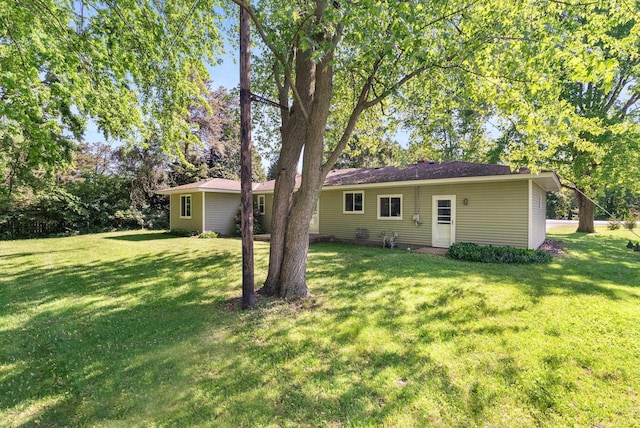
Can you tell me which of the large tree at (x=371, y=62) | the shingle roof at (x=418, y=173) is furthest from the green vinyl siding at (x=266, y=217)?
the large tree at (x=371, y=62)

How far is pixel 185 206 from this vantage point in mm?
17266

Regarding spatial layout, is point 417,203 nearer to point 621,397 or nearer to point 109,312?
point 621,397

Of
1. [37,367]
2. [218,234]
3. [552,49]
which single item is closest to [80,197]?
[218,234]

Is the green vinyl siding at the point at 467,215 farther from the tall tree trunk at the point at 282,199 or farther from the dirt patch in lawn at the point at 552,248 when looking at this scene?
the tall tree trunk at the point at 282,199

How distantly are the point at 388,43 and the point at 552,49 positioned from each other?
219cm

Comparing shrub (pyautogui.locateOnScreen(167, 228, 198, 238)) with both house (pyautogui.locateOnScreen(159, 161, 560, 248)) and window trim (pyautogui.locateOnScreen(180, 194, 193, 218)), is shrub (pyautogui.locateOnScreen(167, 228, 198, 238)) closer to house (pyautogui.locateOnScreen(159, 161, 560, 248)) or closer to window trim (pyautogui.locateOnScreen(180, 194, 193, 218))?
house (pyautogui.locateOnScreen(159, 161, 560, 248))

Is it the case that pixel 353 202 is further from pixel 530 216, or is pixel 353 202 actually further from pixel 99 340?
pixel 99 340

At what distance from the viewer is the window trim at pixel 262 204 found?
16.5 m

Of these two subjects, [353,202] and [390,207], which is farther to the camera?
[353,202]

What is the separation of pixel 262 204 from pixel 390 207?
7.35 m

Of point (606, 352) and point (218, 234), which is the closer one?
point (606, 352)

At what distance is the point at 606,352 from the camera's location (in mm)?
3432

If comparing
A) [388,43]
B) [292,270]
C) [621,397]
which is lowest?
[621,397]

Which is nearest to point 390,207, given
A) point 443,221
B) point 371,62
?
point 443,221
